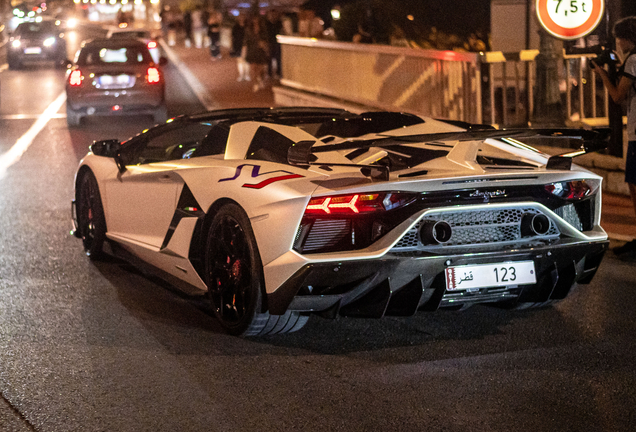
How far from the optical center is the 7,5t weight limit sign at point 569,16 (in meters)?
9.65

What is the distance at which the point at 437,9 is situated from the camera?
31297 mm

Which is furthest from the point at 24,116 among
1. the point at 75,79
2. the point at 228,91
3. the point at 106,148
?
the point at 106,148

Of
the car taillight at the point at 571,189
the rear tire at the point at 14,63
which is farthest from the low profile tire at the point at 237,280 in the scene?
the rear tire at the point at 14,63

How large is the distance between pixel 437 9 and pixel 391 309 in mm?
27443

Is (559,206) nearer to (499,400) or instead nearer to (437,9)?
(499,400)

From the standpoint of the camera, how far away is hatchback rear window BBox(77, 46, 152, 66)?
61.8 ft

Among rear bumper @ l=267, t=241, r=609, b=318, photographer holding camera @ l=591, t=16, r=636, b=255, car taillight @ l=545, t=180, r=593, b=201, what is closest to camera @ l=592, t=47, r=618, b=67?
photographer holding camera @ l=591, t=16, r=636, b=255

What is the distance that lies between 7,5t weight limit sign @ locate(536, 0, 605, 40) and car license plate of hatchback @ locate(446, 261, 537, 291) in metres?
5.30

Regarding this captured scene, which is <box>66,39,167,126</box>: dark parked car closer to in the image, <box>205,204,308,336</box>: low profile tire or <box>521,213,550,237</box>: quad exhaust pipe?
<box>205,204,308,336</box>: low profile tire

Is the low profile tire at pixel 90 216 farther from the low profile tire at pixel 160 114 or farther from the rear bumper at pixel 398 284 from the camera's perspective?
the low profile tire at pixel 160 114

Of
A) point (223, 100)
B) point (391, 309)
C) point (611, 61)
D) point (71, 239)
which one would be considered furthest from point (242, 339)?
point (223, 100)

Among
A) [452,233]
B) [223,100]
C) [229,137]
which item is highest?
[229,137]

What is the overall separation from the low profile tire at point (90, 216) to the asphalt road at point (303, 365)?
0.31 metres

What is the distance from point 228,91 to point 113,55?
20.0ft
